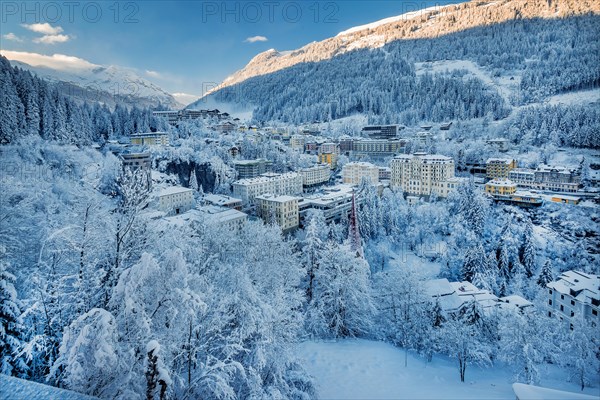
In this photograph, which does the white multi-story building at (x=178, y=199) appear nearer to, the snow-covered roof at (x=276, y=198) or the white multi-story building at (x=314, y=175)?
the snow-covered roof at (x=276, y=198)

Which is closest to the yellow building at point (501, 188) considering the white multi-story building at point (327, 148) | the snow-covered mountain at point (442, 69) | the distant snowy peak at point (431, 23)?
the white multi-story building at point (327, 148)

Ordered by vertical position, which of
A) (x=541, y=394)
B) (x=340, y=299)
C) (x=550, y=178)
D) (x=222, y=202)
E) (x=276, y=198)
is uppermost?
(x=541, y=394)

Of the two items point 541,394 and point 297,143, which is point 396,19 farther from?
point 541,394

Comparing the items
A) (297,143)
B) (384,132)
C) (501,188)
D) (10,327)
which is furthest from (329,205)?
(384,132)

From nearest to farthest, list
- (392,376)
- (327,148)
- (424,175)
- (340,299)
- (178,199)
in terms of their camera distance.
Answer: (392,376) < (340,299) < (178,199) < (424,175) < (327,148)

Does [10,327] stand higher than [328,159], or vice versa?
[328,159]

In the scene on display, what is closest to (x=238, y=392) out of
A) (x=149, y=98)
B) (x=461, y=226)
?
(x=461, y=226)

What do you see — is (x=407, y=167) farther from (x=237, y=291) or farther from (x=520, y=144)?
(x=237, y=291)
